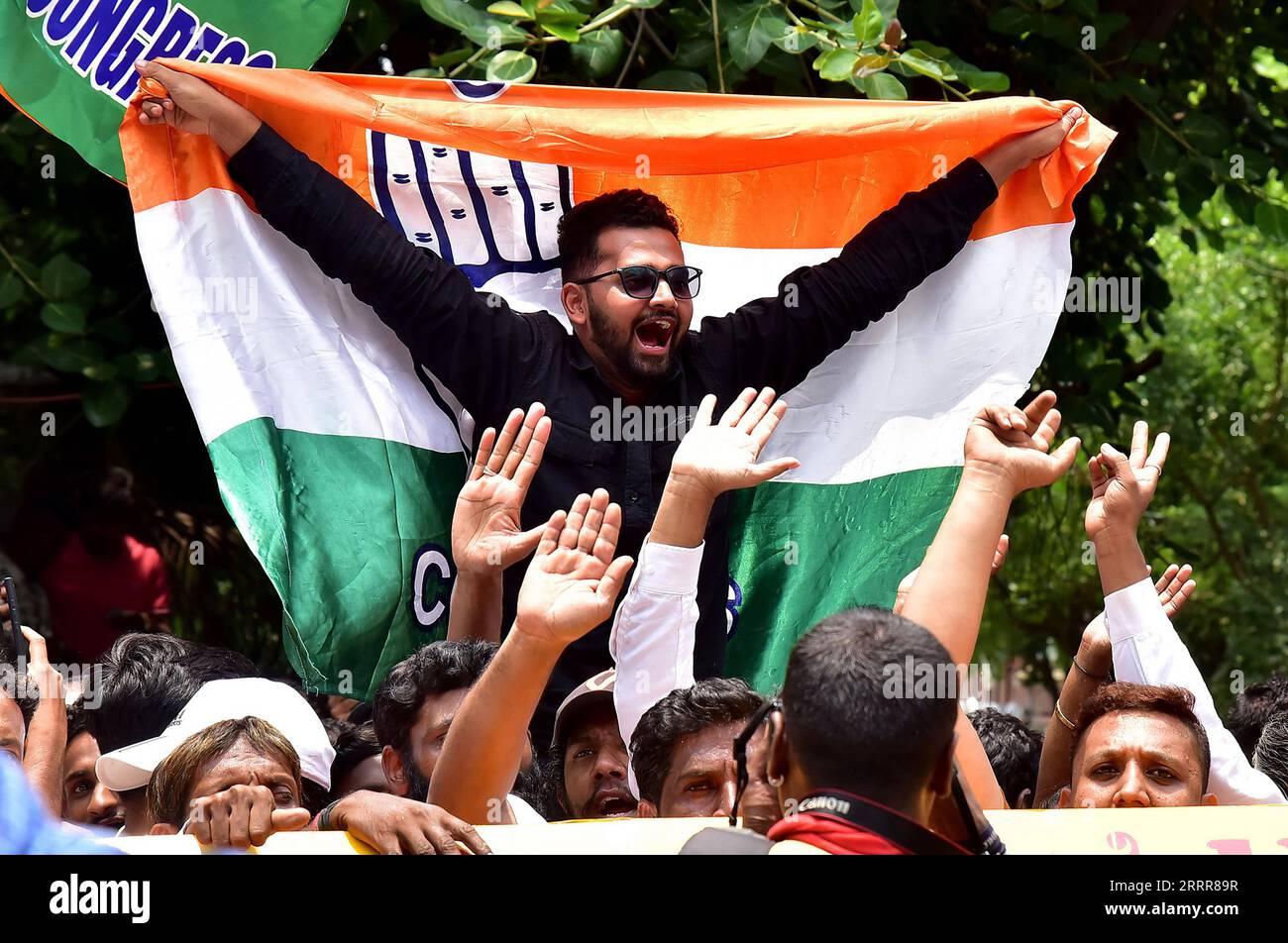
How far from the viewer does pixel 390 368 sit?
4121 millimetres

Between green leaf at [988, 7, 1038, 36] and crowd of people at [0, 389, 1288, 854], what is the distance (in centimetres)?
188

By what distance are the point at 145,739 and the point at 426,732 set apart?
65 cm

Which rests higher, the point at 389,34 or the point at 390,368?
the point at 389,34

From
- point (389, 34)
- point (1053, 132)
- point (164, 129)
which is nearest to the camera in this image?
point (164, 129)

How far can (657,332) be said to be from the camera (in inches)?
157

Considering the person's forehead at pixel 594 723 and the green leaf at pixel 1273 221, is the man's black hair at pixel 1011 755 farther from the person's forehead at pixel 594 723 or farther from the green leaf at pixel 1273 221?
the green leaf at pixel 1273 221

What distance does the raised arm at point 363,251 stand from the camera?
381 cm

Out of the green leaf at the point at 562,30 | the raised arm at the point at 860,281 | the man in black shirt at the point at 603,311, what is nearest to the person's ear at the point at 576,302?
the man in black shirt at the point at 603,311

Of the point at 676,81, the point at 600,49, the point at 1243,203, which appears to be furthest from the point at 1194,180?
the point at 600,49

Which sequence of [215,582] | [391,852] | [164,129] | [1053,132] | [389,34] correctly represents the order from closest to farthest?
1. [391,852]
2. [164,129]
3. [1053,132]
4. [389,34]
5. [215,582]

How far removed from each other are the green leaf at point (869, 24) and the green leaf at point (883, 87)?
0.12m

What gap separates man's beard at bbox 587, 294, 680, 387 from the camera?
395cm
